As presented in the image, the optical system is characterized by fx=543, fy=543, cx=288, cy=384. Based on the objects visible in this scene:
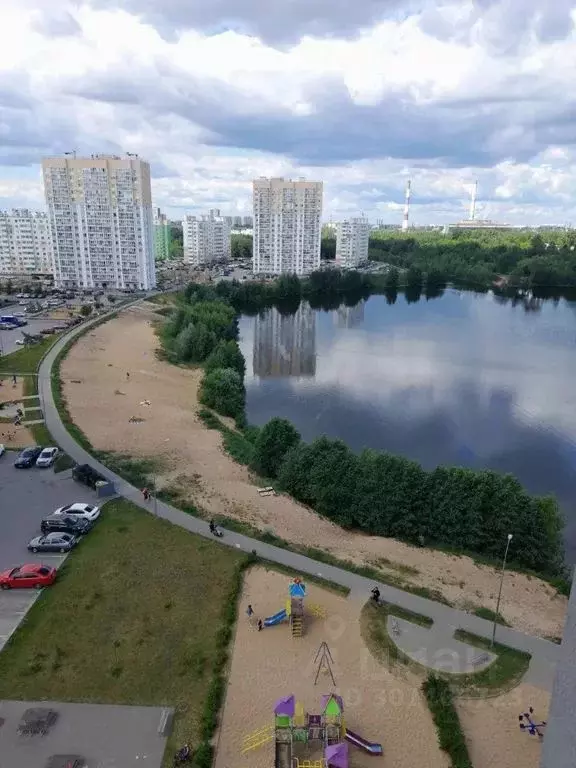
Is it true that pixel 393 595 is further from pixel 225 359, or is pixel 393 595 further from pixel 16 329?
pixel 16 329

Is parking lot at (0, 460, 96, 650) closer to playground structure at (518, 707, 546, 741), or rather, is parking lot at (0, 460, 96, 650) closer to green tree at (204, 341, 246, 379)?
playground structure at (518, 707, 546, 741)

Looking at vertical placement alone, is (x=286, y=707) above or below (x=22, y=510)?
above

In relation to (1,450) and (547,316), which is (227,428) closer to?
(1,450)

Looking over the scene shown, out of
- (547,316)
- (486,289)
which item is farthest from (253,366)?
(486,289)

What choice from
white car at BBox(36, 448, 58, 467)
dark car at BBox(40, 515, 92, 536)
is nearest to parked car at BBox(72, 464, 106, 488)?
white car at BBox(36, 448, 58, 467)

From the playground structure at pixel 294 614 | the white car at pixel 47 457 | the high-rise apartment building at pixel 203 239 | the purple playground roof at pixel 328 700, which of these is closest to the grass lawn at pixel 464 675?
the playground structure at pixel 294 614

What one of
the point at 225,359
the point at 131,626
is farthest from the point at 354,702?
the point at 225,359
